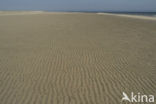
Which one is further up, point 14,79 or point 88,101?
point 14,79

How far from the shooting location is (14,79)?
571 centimetres

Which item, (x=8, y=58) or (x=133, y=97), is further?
(x=8, y=58)

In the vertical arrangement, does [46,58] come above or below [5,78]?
above

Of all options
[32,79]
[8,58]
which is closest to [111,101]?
[32,79]

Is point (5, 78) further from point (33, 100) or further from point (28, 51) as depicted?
point (28, 51)

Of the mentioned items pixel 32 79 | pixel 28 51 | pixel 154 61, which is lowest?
pixel 32 79

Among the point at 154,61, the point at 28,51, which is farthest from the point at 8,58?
the point at 154,61

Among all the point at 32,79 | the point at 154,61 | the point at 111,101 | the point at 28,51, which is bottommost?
the point at 111,101

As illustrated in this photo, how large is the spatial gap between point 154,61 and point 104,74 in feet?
9.56

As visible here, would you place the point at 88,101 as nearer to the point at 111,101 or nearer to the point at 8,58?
the point at 111,101

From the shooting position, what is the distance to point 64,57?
7.99 m

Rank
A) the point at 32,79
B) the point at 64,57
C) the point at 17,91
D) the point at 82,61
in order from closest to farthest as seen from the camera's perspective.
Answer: the point at 17,91, the point at 32,79, the point at 82,61, the point at 64,57

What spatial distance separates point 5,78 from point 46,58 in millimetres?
2360

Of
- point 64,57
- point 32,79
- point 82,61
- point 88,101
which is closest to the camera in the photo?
point 88,101
